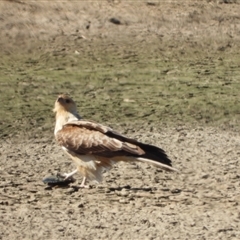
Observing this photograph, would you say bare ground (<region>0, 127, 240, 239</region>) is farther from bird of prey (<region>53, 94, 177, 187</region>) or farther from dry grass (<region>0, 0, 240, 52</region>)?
dry grass (<region>0, 0, 240, 52</region>)

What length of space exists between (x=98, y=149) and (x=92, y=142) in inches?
3.6

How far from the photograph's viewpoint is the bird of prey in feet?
31.7

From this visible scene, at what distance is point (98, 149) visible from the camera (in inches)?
388

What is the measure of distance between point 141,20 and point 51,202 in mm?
8573

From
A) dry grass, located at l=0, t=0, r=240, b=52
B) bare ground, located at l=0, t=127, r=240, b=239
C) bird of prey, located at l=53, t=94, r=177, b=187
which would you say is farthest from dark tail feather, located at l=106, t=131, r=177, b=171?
dry grass, located at l=0, t=0, r=240, b=52

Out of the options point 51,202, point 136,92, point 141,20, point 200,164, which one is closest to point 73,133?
point 51,202

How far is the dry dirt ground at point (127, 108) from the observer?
9.26 metres

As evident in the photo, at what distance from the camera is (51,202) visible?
9.69 meters

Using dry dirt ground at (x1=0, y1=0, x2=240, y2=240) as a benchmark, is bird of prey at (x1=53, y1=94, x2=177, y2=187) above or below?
above

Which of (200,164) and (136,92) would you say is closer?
(200,164)

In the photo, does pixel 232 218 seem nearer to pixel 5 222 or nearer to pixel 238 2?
pixel 5 222

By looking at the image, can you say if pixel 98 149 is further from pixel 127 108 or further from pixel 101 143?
pixel 127 108

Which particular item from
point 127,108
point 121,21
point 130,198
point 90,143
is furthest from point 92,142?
point 121,21

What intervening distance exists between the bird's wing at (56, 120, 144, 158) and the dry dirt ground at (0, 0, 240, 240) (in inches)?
16.0
